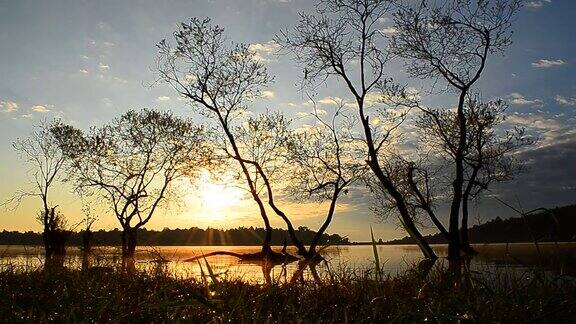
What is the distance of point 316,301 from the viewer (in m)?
6.89

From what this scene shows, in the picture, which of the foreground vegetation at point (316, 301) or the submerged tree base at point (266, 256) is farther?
the submerged tree base at point (266, 256)

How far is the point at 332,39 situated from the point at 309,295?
25.1 meters

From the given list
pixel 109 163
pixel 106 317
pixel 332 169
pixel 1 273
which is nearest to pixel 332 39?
pixel 332 169

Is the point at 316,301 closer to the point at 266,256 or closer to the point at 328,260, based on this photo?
the point at 328,260

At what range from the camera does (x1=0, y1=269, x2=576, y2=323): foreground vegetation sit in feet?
10.8

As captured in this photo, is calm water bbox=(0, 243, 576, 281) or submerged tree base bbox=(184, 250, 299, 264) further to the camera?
calm water bbox=(0, 243, 576, 281)

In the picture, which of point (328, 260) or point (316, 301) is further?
point (316, 301)

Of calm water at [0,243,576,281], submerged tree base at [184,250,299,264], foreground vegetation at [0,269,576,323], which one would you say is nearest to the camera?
foreground vegetation at [0,269,576,323]

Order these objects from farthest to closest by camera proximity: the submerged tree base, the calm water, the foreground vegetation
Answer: the calm water → the submerged tree base → the foreground vegetation

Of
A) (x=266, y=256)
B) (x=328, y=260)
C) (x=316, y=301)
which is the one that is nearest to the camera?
(x=328, y=260)

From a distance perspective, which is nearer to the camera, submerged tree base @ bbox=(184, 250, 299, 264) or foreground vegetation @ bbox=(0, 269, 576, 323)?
foreground vegetation @ bbox=(0, 269, 576, 323)

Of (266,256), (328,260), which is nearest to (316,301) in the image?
(328,260)

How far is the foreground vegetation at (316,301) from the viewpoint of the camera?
3.30 metres

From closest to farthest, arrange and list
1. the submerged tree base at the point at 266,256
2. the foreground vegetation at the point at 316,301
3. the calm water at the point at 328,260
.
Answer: the foreground vegetation at the point at 316,301 < the submerged tree base at the point at 266,256 < the calm water at the point at 328,260
